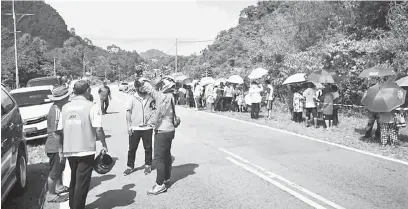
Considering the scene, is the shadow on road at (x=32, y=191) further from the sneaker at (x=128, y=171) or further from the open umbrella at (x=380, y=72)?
the open umbrella at (x=380, y=72)

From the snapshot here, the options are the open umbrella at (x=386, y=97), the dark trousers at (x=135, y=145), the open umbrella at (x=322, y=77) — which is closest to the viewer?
the dark trousers at (x=135, y=145)

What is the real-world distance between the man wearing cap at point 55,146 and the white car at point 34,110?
3.76 metres

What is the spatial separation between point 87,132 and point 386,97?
704 cm

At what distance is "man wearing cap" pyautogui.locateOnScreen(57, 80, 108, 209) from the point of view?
14.9ft

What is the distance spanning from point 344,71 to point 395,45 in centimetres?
242

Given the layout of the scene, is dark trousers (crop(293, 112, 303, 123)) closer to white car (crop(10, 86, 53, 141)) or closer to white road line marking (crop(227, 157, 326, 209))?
white road line marking (crop(227, 157, 326, 209))

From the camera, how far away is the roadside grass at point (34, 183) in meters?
5.48

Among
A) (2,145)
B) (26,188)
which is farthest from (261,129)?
(2,145)

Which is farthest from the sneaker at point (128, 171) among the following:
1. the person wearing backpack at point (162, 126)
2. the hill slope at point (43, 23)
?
the hill slope at point (43, 23)

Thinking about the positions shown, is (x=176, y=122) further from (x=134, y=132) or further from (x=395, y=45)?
(x=395, y=45)

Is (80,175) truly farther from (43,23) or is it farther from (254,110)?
(43,23)

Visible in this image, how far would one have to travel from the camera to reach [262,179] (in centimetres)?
626

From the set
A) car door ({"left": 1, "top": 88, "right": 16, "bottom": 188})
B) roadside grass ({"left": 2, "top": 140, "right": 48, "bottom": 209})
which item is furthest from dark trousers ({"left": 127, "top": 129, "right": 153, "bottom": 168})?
car door ({"left": 1, "top": 88, "right": 16, "bottom": 188})

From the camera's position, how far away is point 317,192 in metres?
5.54
